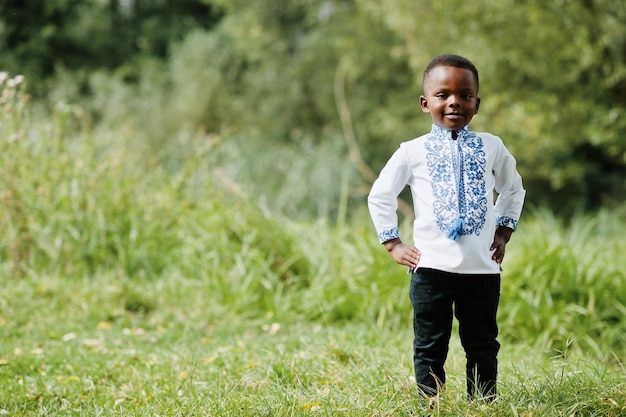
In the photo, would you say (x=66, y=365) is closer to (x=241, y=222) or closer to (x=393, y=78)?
(x=241, y=222)

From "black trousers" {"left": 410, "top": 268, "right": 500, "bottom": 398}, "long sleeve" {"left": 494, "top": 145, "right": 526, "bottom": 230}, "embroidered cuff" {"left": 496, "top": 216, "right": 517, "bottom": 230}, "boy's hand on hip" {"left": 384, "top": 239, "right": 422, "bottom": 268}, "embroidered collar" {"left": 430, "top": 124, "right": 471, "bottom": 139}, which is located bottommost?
"black trousers" {"left": 410, "top": 268, "right": 500, "bottom": 398}

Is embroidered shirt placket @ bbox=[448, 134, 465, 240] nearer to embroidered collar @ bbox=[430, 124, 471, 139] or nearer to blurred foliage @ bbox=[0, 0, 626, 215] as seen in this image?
embroidered collar @ bbox=[430, 124, 471, 139]

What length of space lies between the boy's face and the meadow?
103cm

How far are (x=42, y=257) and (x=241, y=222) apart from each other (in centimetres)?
175

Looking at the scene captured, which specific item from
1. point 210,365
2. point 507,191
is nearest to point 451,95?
point 507,191

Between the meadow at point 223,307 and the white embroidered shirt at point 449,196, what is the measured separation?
55cm

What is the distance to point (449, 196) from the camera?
258cm

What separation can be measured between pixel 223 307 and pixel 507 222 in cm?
294

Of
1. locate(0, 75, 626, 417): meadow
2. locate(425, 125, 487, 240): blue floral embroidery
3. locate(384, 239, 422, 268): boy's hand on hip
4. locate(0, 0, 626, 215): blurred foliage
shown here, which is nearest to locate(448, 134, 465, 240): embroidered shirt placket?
locate(425, 125, 487, 240): blue floral embroidery

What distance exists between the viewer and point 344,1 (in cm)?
1489

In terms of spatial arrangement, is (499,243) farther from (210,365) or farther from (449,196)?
(210,365)

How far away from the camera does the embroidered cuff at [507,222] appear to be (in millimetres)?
2742

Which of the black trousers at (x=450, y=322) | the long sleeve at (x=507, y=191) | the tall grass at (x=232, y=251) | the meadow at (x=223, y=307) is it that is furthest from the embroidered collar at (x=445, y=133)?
the tall grass at (x=232, y=251)

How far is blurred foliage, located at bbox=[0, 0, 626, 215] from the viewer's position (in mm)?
8383
